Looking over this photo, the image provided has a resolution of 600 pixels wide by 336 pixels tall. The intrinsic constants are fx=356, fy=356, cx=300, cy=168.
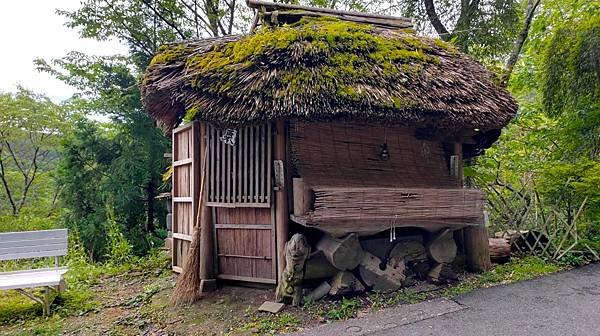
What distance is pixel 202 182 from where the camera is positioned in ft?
14.2

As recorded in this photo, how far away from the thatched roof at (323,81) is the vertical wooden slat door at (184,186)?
59cm

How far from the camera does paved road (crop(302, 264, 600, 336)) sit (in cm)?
303

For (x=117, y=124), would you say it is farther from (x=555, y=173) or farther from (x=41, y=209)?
(x=555, y=173)

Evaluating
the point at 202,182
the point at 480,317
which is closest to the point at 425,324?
the point at 480,317

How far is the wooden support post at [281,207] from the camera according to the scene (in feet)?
12.8

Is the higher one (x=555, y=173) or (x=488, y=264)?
(x=555, y=173)

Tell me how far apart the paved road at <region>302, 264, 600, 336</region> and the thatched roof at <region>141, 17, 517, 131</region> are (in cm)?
193

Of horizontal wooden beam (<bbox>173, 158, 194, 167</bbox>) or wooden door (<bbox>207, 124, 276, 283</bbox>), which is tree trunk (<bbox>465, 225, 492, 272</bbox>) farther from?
horizontal wooden beam (<bbox>173, 158, 194, 167</bbox>)

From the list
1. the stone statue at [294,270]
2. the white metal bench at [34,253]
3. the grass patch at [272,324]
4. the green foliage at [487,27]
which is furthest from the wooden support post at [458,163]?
the white metal bench at [34,253]

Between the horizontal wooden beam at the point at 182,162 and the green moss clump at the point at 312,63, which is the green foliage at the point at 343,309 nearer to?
the green moss clump at the point at 312,63

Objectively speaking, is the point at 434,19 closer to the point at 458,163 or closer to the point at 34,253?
the point at 458,163

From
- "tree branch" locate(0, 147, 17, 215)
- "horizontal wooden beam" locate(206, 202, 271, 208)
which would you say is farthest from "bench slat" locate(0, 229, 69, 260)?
"tree branch" locate(0, 147, 17, 215)

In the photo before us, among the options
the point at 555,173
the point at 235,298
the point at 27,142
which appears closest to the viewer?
the point at 235,298

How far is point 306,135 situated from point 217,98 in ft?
3.45
